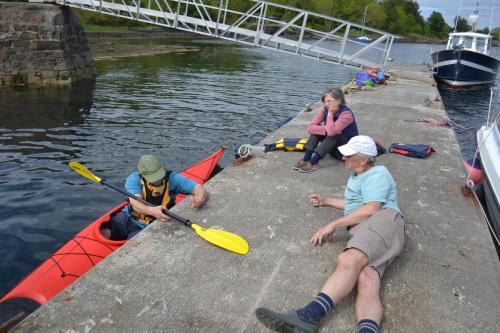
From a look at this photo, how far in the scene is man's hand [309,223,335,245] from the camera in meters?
4.12

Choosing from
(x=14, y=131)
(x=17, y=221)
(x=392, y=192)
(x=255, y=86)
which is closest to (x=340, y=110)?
(x=392, y=192)

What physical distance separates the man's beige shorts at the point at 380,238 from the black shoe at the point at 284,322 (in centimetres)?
85

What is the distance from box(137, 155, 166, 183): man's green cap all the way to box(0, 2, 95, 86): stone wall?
16035mm

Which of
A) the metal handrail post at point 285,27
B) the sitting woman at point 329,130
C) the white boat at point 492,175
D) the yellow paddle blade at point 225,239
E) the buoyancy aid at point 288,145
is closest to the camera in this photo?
the yellow paddle blade at point 225,239

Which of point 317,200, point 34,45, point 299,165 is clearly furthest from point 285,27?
point 317,200

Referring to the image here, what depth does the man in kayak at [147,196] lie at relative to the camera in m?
4.89

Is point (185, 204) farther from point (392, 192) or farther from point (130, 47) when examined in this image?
point (130, 47)

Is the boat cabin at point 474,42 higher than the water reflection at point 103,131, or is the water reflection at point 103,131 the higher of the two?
the boat cabin at point 474,42

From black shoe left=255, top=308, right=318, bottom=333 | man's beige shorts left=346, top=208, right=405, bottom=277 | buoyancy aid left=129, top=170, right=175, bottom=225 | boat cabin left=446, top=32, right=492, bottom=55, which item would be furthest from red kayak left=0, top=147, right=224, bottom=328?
boat cabin left=446, top=32, right=492, bottom=55

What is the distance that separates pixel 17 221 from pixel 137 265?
13.1 feet

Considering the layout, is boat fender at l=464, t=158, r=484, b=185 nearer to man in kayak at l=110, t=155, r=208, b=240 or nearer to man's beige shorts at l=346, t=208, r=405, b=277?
man's beige shorts at l=346, t=208, r=405, b=277

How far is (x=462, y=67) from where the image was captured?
2389 cm

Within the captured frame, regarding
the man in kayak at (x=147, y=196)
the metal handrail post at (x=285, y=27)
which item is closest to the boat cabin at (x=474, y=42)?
the metal handrail post at (x=285, y=27)

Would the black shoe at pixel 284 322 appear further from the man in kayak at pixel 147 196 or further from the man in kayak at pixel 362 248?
the man in kayak at pixel 147 196
